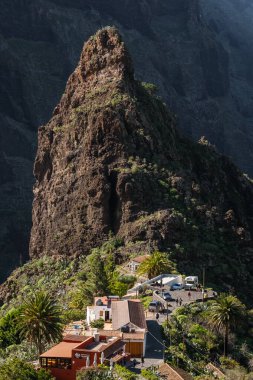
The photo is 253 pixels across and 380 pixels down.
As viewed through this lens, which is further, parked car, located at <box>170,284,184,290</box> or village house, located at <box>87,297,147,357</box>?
parked car, located at <box>170,284,184,290</box>

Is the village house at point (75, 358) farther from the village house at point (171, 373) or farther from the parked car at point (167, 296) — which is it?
the parked car at point (167, 296)

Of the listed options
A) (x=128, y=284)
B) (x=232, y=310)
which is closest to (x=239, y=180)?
(x=128, y=284)

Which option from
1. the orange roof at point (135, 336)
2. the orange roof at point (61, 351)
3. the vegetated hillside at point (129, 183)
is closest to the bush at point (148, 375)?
the orange roof at point (61, 351)

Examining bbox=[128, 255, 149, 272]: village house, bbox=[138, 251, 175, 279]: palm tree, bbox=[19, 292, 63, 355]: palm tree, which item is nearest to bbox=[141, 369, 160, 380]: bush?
bbox=[19, 292, 63, 355]: palm tree

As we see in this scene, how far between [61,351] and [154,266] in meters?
34.9

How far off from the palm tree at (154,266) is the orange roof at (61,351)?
3154 cm

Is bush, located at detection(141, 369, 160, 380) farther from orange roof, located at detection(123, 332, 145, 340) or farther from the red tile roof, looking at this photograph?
the red tile roof

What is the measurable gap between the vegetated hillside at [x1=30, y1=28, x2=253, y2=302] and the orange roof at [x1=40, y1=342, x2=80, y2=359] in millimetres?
38337

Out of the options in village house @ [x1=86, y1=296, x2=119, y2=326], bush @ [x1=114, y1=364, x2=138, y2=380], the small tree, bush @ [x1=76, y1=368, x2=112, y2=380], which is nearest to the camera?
bush @ [x1=76, y1=368, x2=112, y2=380]

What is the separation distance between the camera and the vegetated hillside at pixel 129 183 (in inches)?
4328

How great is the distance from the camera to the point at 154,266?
326 ft

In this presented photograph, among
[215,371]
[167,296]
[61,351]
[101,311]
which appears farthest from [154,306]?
[61,351]

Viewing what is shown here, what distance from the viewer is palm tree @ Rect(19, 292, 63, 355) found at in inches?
2781

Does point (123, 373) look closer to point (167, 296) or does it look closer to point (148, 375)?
point (148, 375)
